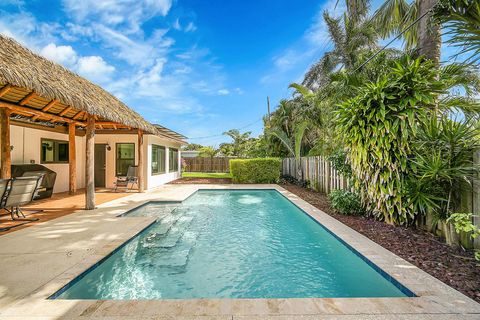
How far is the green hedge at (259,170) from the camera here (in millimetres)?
15398

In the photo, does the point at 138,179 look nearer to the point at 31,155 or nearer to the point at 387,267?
the point at 31,155

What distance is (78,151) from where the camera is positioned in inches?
446

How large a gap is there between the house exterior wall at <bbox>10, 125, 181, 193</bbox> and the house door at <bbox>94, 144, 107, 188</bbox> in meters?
0.17

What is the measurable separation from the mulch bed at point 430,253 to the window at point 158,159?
34.7ft

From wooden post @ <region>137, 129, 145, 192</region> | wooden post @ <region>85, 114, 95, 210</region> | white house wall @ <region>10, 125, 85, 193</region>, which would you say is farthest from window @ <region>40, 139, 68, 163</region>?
wooden post @ <region>85, 114, 95, 210</region>

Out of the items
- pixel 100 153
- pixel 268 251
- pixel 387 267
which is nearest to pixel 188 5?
pixel 100 153

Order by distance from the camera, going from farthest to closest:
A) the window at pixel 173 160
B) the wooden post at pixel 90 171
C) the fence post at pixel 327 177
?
the window at pixel 173 160 < the fence post at pixel 327 177 < the wooden post at pixel 90 171

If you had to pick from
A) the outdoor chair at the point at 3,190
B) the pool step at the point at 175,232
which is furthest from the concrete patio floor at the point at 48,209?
the pool step at the point at 175,232

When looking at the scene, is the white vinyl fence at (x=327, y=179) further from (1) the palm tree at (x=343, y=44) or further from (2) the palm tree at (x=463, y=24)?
(1) the palm tree at (x=343, y=44)

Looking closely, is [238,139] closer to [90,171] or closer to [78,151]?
[78,151]

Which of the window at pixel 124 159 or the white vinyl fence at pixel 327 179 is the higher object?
the window at pixel 124 159

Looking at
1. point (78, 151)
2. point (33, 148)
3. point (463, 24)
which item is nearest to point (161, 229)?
point (463, 24)

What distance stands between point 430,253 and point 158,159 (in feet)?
42.5

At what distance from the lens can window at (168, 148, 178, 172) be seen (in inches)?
661
